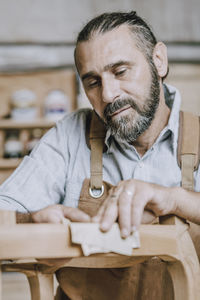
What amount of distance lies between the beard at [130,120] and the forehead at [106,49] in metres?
0.14

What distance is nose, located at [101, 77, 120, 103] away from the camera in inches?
54.2

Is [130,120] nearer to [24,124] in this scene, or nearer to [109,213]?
[109,213]

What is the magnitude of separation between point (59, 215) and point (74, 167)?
521 mm

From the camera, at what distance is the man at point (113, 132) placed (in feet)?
4.61

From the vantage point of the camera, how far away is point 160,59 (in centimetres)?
164

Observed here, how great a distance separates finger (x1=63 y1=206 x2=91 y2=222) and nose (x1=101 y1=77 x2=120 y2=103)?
0.51 meters

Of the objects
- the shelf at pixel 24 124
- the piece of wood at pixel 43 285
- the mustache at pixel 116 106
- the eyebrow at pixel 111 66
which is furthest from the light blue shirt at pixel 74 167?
the shelf at pixel 24 124

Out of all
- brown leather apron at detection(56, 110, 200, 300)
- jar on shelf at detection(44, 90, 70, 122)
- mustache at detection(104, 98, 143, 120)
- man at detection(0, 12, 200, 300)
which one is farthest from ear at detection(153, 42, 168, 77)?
jar on shelf at detection(44, 90, 70, 122)

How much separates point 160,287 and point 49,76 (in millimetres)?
2369

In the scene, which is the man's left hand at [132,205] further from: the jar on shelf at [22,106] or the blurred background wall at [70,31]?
the blurred background wall at [70,31]

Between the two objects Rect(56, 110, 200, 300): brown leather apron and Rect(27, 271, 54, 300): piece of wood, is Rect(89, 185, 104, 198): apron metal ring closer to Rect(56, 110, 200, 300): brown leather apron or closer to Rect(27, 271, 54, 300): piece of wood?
Rect(56, 110, 200, 300): brown leather apron

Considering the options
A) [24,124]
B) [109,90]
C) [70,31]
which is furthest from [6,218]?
[70,31]

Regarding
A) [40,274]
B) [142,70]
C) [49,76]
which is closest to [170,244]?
[40,274]

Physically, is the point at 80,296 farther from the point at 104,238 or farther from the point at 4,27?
the point at 4,27
